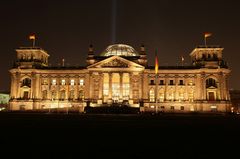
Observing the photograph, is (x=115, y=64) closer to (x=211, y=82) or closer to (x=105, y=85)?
(x=105, y=85)

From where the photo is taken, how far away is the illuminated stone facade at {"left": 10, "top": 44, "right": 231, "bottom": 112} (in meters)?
99.5

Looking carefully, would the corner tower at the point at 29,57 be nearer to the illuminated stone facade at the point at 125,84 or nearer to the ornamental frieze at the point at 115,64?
the illuminated stone facade at the point at 125,84

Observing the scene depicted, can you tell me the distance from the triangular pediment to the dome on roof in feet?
31.5

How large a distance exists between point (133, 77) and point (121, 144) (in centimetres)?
8538

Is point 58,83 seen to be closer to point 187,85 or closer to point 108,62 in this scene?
point 108,62

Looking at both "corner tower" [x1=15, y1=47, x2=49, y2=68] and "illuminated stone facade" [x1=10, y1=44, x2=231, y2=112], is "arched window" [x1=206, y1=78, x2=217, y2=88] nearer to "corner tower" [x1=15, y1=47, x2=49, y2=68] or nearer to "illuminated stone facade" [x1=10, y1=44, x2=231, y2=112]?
"illuminated stone facade" [x1=10, y1=44, x2=231, y2=112]

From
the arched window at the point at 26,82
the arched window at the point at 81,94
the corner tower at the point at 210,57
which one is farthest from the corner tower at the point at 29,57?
the corner tower at the point at 210,57

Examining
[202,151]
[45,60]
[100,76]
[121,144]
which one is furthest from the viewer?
[45,60]

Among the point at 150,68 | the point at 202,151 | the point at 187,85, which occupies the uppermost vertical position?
the point at 150,68

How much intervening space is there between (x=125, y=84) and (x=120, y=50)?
17061mm

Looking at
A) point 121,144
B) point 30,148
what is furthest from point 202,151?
point 30,148

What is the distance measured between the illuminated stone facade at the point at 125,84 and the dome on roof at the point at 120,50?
5.21 m

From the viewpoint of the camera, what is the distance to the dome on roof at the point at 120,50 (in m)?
110

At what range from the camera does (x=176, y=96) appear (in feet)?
332
